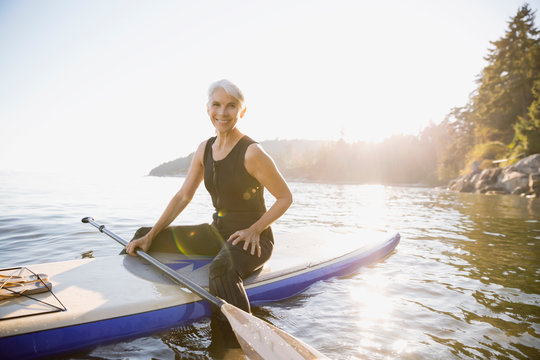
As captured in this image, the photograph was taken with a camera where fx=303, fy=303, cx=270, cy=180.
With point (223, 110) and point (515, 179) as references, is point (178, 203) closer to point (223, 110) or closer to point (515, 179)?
point (223, 110)

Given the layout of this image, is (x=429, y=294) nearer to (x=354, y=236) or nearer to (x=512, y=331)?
(x=512, y=331)

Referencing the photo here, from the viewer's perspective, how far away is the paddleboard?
197cm

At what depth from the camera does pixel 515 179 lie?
71.4ft

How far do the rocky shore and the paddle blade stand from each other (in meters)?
24.1

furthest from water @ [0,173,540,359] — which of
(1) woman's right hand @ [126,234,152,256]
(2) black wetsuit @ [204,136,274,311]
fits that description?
(1) woman's right hand @ [126,234,152,256]

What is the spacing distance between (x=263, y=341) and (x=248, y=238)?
0.94 metres

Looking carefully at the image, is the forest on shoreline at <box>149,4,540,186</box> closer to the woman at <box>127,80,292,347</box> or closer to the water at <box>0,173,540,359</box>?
the water at <box>0,173,540,359</box>

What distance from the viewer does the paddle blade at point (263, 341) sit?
186cm

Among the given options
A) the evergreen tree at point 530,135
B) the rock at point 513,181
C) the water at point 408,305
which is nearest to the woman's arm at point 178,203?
the water at point 408,305

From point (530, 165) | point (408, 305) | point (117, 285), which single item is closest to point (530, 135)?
point (530, 165)

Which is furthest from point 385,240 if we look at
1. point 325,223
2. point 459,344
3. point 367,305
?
point 325,223

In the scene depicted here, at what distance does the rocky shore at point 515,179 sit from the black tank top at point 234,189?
23605 millimetres

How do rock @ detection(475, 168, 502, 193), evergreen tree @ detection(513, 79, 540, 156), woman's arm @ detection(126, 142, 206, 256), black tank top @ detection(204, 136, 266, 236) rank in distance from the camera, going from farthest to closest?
rock @ detection(475, 168, 502, 193) → evergreen tree @ detection(513, 79, 540, 156) → woman's arm @ detection(126, 142, 206, 256) → black tank top @ detection(204, 136, 266, 236)

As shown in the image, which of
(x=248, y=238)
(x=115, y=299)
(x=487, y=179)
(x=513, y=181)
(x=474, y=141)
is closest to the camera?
(x=115, y=299)
